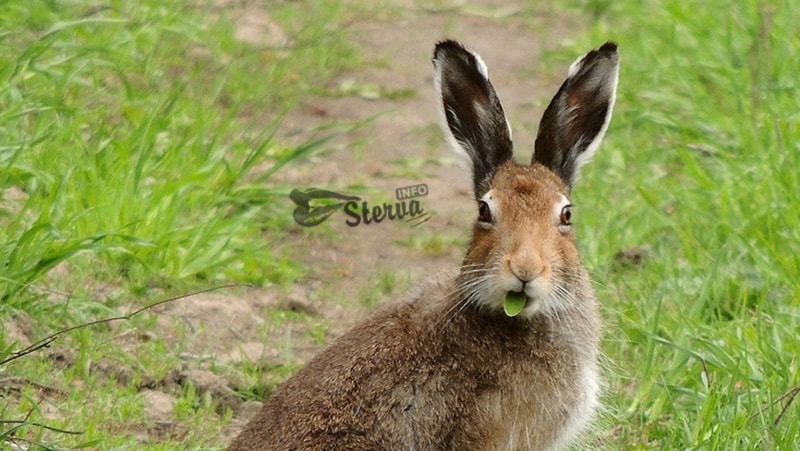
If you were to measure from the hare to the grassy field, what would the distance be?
0.61m

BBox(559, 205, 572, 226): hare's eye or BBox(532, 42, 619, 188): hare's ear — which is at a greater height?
BBox(532, 42, 619, 188): hare's ear

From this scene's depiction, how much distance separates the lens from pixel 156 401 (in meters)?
5.59

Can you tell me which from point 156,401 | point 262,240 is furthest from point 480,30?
point 156,401

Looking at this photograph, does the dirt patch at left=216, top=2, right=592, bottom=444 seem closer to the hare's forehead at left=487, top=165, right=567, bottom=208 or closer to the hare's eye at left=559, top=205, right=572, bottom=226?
the hare's forehead at left=487, top=165, right=567, bottom=208

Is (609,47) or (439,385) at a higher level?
(609,47)

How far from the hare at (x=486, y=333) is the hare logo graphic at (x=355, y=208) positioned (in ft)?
7.50

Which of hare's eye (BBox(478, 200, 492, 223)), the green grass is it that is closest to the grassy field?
the green grass

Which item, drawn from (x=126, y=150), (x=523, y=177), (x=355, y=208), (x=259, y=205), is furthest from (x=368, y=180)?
(x=523, y=177)

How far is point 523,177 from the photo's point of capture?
5.06m

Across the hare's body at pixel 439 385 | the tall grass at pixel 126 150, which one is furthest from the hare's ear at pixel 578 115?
the tall grass at pixel 126 150

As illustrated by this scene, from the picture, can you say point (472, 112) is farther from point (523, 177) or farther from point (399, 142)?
point (399, 142)

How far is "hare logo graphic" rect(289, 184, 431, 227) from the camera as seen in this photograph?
24.7ft

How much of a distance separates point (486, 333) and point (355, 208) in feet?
9.84

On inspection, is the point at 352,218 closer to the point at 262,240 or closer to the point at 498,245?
the point at 262,240
